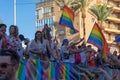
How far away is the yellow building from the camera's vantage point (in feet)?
224

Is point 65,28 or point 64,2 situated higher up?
point 64,2

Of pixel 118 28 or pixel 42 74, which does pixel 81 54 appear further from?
pixel 118 28

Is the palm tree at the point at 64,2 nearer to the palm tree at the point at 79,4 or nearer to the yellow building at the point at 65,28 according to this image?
the palm tree at the point at 79,4

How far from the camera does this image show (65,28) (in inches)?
2665

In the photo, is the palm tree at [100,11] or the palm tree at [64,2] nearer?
the palm tree at [64,2]

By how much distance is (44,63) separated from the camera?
1041 centimetres

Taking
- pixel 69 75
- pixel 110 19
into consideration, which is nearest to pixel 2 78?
pixel 69 75

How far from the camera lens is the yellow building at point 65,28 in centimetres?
6812

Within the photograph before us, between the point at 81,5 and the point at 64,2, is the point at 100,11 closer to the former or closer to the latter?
the point at 81,5

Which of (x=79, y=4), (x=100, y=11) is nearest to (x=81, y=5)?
(x=79, y=4)

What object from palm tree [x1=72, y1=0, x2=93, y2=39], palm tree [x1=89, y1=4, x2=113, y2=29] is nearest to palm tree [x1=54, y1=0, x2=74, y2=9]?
palm tree [x1=72, y1=0, x2=93, y2=39]

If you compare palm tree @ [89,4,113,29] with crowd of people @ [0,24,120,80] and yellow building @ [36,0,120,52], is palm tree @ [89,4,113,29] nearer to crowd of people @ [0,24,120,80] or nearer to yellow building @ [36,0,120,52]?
yellow building @ [36,0,120,52]

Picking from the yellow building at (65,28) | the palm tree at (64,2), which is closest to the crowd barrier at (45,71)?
the palm tree at (64,2)

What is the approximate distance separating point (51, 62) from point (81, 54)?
6.50ft
